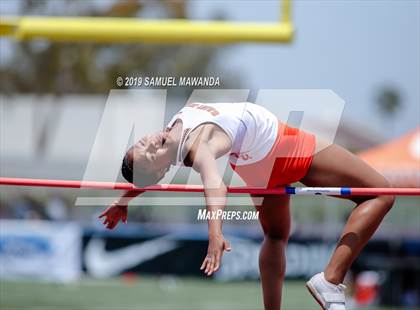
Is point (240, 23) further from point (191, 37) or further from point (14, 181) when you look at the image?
point (14, 181)

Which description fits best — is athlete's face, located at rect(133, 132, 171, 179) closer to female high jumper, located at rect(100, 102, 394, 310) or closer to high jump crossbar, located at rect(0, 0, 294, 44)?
female high jumper, located at rect(100, 102, 394, 310)

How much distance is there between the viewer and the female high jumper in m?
4.75

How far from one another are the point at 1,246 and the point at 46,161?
517 inches

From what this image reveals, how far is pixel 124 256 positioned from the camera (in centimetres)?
1401

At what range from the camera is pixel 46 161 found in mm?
26547

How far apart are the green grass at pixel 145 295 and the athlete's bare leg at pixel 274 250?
4874 mm

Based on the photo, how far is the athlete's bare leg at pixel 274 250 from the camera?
5238 millimetres

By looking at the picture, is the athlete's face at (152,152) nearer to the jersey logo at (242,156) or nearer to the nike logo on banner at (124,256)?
the jersey logo at (242,156)

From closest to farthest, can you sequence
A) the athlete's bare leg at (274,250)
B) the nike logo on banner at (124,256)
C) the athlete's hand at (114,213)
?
the athlete's bare leg at (274,250) → the athlete's hand at (114,213) → the nike logo on banner at (124,256)

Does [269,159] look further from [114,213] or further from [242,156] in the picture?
[114,213]

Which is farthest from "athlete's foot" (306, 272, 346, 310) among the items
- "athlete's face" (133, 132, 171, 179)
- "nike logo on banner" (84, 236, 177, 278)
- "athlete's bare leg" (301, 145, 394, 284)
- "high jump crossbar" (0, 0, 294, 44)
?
"nike logo on banner" (84, 236, 177, 278)

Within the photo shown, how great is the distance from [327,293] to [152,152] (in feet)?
3.51

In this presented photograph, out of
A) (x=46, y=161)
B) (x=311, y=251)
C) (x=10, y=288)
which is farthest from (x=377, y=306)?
(x=46, y=161)

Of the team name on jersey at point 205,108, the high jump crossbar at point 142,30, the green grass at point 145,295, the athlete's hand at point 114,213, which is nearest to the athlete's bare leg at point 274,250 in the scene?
the team name on jersey at point 205,108
